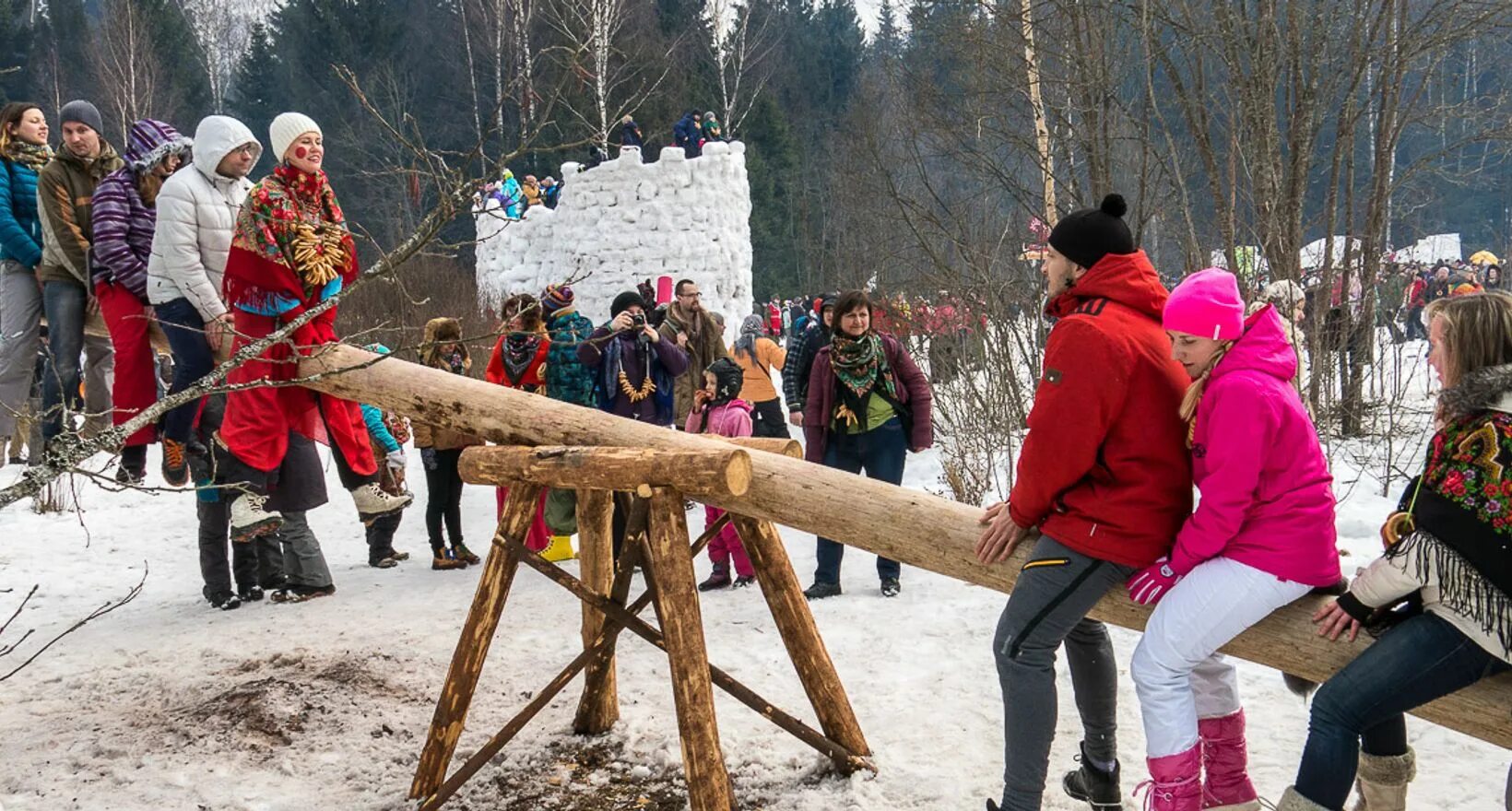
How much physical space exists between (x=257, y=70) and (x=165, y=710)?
1286 inches

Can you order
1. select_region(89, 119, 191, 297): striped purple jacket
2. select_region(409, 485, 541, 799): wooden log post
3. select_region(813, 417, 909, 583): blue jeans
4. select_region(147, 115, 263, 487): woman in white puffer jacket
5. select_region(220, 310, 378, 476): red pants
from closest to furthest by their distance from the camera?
select_region(409, 485, 541, 799): wooden log post
select_region(220, 310, 378, 476): red pants
select_region(147, 115, 263, 487): woman in white puffer jacket
select_region(89, 119, 191, 297): striped purple jacket
select_region(813, 417, 909, 583): blue jeans

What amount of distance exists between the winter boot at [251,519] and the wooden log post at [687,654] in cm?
296

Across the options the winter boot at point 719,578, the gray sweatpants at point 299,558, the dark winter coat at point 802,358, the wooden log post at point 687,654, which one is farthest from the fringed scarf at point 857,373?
the gray sweatpants at point 299,558

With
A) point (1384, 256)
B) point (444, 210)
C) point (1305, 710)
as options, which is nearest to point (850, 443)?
point (1305, 710)

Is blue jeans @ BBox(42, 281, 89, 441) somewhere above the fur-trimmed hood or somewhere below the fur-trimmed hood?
above

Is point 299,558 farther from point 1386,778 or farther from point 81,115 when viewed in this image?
point 1386,778

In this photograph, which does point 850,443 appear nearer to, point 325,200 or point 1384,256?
point 325,200

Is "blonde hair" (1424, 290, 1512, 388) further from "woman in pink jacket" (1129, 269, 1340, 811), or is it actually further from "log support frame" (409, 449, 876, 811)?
"log support frame" (409, 449, 876, 811)

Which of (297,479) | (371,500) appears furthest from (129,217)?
(371,500)

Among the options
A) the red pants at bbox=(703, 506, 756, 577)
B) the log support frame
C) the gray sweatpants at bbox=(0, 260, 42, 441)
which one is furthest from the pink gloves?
the gray sweatpants at bbox=(0, 260, 42, 441)

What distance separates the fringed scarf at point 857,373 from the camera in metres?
5.93

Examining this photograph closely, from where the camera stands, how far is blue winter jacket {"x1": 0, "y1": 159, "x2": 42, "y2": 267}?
6039 millimetres

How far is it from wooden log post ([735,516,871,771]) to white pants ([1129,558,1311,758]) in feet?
3.84

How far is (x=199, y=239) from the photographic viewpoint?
5.18m
